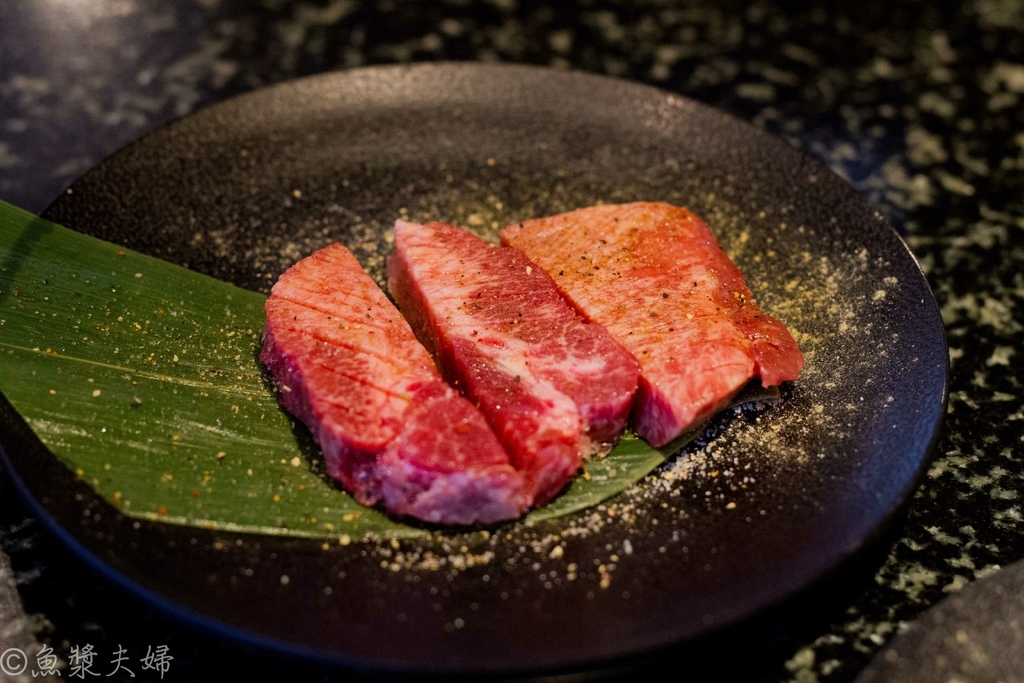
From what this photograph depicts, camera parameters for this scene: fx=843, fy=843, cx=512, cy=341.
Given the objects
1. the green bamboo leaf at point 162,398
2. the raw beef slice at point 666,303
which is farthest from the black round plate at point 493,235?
the raw beef slice at point 666,303

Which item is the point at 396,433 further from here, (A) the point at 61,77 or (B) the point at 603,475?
(A) the point at 61,77

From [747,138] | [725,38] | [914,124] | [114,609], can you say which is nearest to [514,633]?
[114,609]

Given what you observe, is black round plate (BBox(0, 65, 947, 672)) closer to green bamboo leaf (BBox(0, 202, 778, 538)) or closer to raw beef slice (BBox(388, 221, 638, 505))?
green bamboo leaf (BBox(0, 202, 778, 538))

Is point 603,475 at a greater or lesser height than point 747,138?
lesser

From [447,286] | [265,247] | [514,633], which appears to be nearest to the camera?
[514,633]

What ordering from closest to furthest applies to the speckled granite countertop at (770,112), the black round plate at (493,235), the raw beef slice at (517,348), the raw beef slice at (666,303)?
the black round plate at (493,235), the speckled granite countertop at (770,112), the raw beef slice at (517,348), the raw beef slice at (666,303)

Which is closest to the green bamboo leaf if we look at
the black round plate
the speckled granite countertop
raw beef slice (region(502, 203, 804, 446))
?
the black round plate

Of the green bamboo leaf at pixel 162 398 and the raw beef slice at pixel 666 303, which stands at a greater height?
the raw beef slice at pixel 666 303

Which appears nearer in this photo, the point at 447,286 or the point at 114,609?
the point at 114,609

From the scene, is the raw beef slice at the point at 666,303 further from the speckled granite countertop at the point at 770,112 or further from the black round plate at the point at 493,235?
the speckled granite countertop at the point at 770,112
